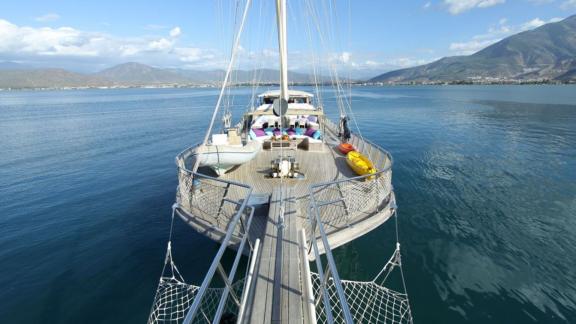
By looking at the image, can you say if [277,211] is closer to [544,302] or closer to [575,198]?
[544,302]

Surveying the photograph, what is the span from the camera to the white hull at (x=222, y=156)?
9.90m

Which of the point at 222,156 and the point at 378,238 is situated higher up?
the point at 222,156

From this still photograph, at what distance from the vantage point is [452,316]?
24.2 ft

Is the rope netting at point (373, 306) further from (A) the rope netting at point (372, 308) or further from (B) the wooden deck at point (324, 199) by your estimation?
(B) the wooden deck at point (324, 199)

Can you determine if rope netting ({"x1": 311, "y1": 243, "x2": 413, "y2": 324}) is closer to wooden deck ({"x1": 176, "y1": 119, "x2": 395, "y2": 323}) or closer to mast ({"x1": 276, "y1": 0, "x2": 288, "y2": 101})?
wooden deck ({"x1": 176, "y1": 119, "x2": 395, "y2": 323})

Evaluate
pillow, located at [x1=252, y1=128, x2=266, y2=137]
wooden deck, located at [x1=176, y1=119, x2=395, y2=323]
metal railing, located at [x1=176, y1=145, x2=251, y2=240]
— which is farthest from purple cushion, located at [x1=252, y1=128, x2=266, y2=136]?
metal railing, located at [x1=176, y1=145, x2=251, y2=240]

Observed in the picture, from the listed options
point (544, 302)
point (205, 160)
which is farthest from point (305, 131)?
point (544, 302)

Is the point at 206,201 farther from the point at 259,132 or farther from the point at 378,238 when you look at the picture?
the point at 259,132

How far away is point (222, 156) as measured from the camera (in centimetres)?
1017

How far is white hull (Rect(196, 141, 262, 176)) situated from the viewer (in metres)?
9.90

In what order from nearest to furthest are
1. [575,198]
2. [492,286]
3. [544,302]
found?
[544,302] < [492,286] < [575,198]

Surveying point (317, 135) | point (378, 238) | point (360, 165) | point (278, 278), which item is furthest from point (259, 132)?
point (278, 278)

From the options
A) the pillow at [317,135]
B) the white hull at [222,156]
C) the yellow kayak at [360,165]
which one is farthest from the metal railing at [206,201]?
the pillow at [317,135]

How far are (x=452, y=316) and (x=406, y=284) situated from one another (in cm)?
143
